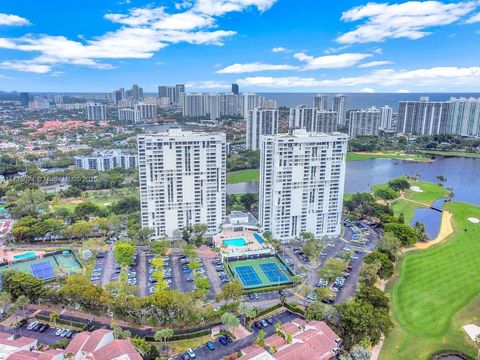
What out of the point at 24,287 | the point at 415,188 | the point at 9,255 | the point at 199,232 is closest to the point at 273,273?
the point at 199,232

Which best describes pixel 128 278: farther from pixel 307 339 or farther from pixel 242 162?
pixel 242 162

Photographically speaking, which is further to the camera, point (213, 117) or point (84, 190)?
point (213, 117)

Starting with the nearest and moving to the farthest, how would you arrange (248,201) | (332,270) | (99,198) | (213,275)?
(332,270)
(213,275)
(248,201)
(99,198)

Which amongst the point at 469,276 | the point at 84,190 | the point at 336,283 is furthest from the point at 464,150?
the point at 84,190

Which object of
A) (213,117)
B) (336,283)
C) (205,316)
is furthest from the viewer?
(213,117)

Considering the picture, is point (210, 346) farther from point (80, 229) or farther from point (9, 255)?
point (9, 255)

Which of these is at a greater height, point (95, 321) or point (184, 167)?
point (184, 167)

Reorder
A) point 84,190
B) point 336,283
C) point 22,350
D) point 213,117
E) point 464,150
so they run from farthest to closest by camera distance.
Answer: point 213,117, point 464,150, point 84,190, point 336,283, point 22,350
